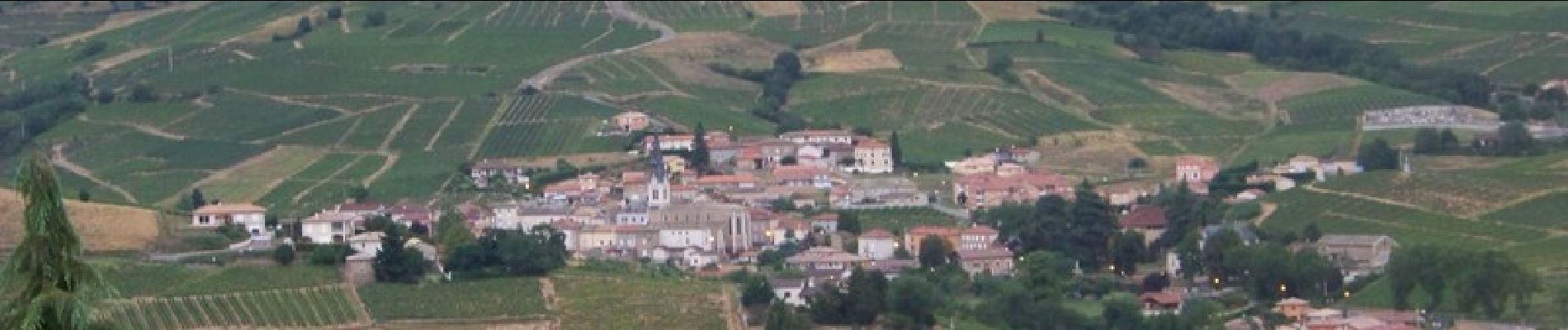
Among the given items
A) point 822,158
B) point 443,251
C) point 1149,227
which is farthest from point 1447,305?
point 822,158

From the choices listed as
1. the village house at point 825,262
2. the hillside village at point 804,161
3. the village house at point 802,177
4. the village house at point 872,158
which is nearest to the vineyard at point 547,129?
the hillside village at point 804,161

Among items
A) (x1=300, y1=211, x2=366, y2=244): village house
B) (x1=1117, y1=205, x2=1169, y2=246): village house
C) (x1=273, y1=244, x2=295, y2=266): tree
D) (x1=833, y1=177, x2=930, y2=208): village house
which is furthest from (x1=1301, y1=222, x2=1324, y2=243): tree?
(x1=273, y1=244, x2=295, y2=266): tree

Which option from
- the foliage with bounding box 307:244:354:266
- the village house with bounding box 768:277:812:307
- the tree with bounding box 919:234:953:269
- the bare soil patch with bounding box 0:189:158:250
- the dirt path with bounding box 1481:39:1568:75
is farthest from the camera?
the dirt path with bounding box 1481:39:1568:75

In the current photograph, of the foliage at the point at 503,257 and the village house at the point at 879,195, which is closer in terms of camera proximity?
the foliage at the point at 503,257

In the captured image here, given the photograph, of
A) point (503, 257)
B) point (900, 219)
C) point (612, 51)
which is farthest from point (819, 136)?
point (503, 257)

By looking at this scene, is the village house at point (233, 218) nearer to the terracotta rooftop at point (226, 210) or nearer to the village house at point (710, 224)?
the terracotta rooftop at point (226, 210)

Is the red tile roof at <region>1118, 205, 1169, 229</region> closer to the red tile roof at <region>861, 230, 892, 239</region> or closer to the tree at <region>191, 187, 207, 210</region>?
the red tile roof at <region>861, 230, 892, 239</region>

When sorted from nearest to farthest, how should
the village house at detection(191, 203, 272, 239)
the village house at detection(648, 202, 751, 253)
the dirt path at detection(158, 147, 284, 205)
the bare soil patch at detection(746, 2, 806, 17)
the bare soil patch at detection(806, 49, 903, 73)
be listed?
the village house at detection(191, 203, 272, 239)
the village house at detection(648, 202, 751, 253)
the dirt path at detection(158, 147, 284, 205)
the bare soil patch at detection(806, 49, 903, 73)
the bare soil patch at detection(746, 2, 806, 17)
